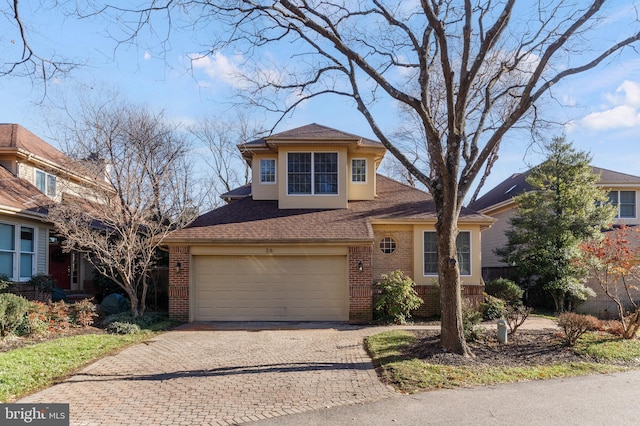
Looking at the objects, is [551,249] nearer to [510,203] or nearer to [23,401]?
[510,203]

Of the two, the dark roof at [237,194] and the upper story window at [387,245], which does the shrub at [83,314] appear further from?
the upper story window at [387,245]

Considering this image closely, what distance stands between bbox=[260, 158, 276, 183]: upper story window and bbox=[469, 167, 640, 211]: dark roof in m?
10.8

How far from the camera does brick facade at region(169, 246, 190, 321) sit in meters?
13.4

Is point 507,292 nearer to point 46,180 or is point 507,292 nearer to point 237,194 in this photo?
point 237,194

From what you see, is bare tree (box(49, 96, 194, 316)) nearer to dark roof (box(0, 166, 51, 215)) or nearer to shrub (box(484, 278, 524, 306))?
dark roof (box(0, 166, 51, 215))

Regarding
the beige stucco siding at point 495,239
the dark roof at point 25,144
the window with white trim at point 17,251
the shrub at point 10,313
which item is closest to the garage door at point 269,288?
the shrub at point 10,313

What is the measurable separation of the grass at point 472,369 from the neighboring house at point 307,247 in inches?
168

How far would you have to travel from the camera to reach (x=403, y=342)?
9.77 m

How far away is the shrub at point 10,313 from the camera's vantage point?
10020mm

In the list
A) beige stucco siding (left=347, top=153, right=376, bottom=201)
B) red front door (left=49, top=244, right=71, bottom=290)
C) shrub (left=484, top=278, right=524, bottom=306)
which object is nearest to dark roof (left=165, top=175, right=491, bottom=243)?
beige stucco siding (left=347, top=153, right=376, bottom=201)

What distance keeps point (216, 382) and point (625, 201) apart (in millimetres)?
21466

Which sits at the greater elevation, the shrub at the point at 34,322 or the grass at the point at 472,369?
the shrub at the point at 34,322

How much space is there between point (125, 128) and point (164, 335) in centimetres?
732

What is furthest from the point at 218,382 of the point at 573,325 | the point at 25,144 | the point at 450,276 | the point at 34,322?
the point at 25,144
